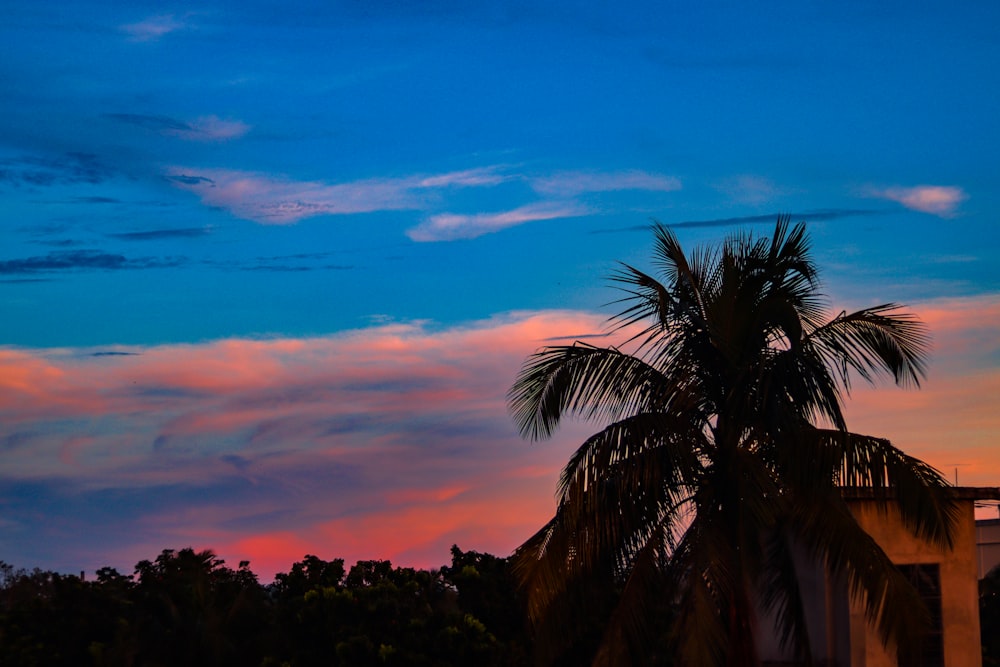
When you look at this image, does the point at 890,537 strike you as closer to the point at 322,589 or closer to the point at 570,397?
the point at 570,397

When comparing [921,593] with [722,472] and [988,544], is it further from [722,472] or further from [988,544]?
[988,544]

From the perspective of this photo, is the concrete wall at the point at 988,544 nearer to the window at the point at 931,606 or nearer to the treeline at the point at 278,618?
the treeline at the point at 278,618

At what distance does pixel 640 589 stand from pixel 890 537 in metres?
6.00

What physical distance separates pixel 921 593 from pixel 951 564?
66 centimetres

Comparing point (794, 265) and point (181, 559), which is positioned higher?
point (794, 265)

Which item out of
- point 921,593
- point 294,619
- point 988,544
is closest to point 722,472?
point 921,593

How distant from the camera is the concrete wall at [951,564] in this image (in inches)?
719

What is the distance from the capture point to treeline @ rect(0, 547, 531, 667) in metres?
25.1

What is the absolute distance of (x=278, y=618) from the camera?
27.3m

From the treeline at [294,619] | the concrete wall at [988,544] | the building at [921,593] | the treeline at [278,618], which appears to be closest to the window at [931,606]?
the building at [921,593]

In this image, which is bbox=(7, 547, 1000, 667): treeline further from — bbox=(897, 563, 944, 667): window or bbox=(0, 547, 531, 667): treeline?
bbox=(897, 563, 944, 667): window

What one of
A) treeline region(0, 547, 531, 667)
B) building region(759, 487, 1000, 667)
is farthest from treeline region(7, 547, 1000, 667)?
building region(759, 487, 1000, 667)

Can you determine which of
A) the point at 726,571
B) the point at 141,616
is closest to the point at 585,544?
the point at 726,571

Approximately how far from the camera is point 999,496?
1858cm
